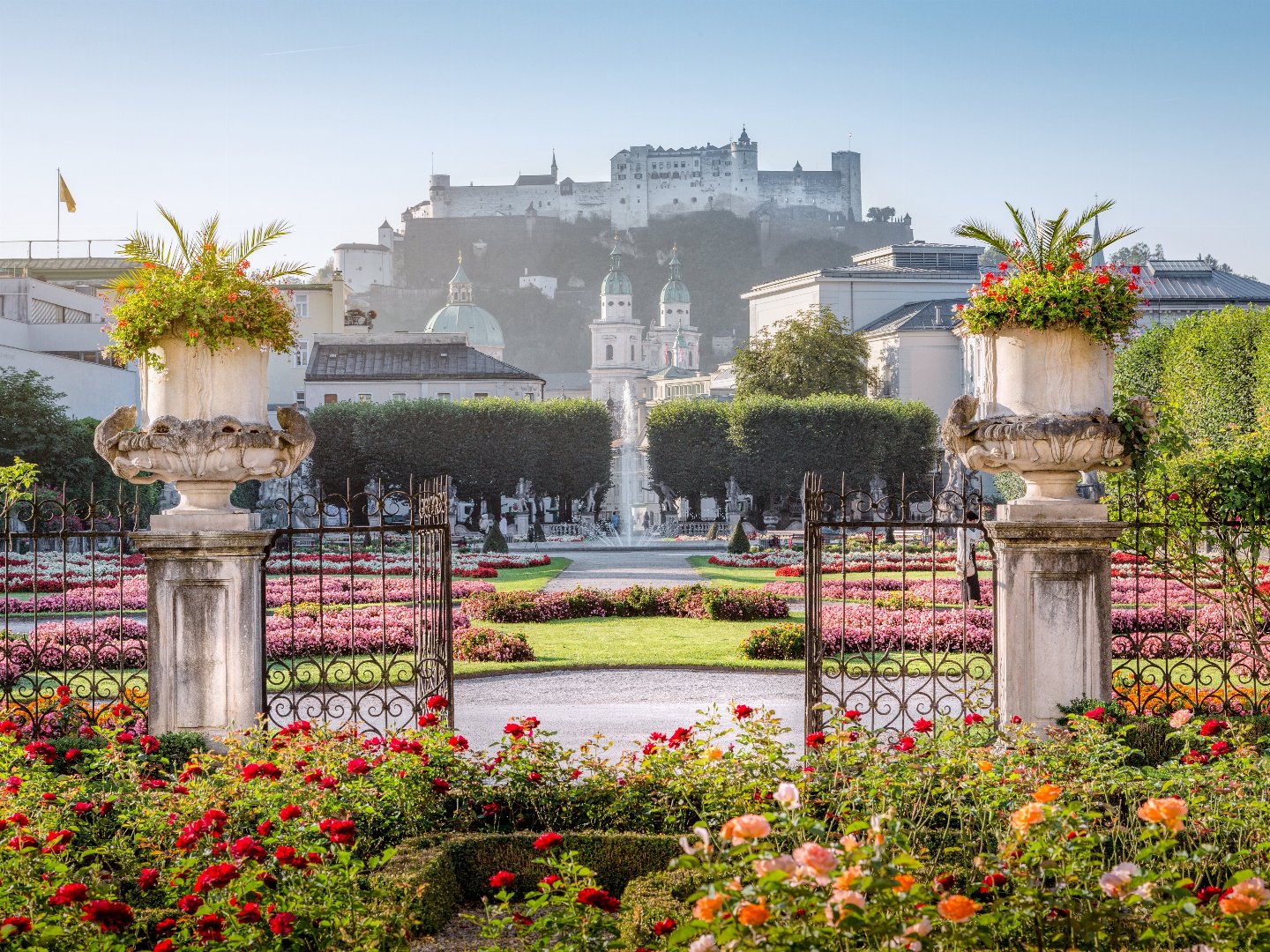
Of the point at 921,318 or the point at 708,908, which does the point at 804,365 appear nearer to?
the point at 921,318

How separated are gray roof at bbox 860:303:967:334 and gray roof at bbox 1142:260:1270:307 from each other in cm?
1084

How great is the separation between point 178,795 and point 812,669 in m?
3.77

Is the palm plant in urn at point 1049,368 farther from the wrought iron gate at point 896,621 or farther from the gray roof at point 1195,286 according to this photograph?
the gray roof at point 1195,286

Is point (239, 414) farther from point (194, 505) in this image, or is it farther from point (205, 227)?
point (205, 227)

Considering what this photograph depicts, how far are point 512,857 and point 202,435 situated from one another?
3.16 meters

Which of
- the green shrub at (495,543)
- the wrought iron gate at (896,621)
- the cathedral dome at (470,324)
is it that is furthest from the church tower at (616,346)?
the wrought iron gate at (896,621)

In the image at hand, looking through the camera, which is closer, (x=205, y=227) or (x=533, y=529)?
(x=205, y=227)

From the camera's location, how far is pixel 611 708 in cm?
1135

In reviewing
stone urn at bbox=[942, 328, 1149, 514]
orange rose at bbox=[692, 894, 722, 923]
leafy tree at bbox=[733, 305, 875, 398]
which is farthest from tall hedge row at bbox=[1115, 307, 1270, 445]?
orange rose at bbox=[692, 894, 722, 923]

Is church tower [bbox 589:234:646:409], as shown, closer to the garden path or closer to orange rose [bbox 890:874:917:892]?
the garden path

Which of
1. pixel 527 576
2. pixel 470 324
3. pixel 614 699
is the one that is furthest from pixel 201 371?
pixel 470 324

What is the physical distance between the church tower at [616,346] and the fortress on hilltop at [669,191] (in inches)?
698

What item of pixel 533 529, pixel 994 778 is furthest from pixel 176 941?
pixel 533 529

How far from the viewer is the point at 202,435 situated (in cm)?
770
